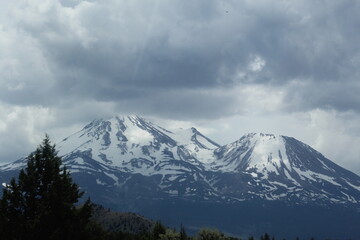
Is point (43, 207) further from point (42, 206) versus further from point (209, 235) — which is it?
point (209, 235)

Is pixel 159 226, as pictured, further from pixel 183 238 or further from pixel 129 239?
pixel 129 239

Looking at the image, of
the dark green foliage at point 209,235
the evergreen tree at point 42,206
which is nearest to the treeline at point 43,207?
the evergreen tree at point 42,206

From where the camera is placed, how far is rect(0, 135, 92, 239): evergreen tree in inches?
1230

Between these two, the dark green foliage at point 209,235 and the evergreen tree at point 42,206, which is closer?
the evergreen tree at point 42,206

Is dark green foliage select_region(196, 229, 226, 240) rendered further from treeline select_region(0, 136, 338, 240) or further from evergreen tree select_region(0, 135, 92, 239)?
evergreen tree select_region(0, 135, 92, 239)

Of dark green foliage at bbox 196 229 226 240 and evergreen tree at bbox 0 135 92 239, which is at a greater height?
dark green foliage at bbox 196 229 226 240

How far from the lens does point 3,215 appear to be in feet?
104

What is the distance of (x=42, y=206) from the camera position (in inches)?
1235

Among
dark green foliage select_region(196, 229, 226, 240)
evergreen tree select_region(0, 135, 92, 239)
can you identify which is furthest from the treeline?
dark green foliage select_region(196, 229, 226, 240)

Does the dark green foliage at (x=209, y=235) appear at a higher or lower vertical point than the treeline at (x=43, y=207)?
higher

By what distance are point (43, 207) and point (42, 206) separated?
0.09 metres

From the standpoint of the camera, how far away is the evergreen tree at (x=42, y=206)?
31234 mm

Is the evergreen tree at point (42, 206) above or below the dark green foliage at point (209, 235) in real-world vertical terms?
below

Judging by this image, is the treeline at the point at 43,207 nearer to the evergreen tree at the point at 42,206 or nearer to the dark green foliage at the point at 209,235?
the evergreen tree at the point at 42,206
